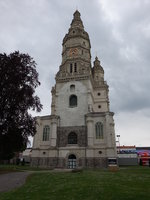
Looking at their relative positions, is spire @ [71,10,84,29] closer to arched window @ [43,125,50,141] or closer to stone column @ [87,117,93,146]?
stone column @ [87,117,93,146]

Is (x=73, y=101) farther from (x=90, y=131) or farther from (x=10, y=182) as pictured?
(x=10, y=182)

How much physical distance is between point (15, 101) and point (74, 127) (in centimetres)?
1923

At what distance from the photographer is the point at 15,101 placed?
78.2 feet

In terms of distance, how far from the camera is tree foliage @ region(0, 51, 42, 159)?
78.1 ft

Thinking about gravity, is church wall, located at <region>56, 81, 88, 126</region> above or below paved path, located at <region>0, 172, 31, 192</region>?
above

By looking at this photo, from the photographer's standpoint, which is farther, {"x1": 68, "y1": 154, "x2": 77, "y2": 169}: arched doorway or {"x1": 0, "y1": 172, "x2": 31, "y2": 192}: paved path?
{"x1": 68, "y1": 154, "x2": 77, "y2": 169}: arched doorway

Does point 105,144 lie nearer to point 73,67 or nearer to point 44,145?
point 44,145

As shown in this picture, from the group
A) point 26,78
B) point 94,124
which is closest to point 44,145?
point 94,124

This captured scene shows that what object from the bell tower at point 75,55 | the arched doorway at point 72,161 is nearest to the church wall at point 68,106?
the bell tower at point 75,55

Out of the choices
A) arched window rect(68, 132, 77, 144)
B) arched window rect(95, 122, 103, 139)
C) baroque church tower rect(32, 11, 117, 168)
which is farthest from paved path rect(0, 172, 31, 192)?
arched window rect(95, 122, 103, 139)

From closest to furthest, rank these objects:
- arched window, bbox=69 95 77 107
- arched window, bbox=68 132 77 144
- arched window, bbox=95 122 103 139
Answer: arched window, bbox=95 122 103 139, arched window, bbox=68 132 77 144, arched window, bbox=69 95 77 107

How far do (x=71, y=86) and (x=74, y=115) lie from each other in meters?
8.38

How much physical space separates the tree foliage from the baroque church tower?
585 centimetres

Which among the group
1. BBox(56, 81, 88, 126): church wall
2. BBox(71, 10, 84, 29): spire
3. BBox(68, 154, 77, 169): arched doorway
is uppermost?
BBox(71, 10, 84, 29): spire
